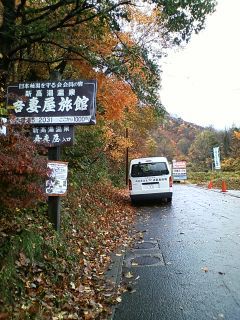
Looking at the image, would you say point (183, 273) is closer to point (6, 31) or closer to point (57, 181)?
point (57, 181)

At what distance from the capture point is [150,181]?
15555 millimetres

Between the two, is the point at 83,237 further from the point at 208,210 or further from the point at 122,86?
the point at 208,210

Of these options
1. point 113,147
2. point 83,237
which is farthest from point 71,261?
point 113,147

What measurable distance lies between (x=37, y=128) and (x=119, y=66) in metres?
3.34

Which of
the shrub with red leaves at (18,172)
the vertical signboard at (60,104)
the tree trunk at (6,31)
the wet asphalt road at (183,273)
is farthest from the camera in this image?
the tree trunk at (6,31)

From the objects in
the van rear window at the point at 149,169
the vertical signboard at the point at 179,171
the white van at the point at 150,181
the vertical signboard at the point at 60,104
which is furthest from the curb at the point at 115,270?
the vertical signboard at the point at 179,171

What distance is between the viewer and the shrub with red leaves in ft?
15.0

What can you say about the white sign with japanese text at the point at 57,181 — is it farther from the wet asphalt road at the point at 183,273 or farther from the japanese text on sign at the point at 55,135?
the wet asphalt road at the point at 183,273

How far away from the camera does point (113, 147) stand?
24.4 m

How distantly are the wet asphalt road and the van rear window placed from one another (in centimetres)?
452

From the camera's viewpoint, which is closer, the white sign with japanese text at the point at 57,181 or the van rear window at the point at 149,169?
the white sign with japanese text at the point at 57,181

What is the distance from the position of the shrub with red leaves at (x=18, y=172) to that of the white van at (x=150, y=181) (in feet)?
34.6

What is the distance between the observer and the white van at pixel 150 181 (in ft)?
51.1

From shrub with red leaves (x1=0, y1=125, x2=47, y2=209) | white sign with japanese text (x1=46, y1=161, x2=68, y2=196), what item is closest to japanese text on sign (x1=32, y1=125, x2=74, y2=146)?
white sign with japanese text (x1=46, y1=161, x2=68, y2=196)
